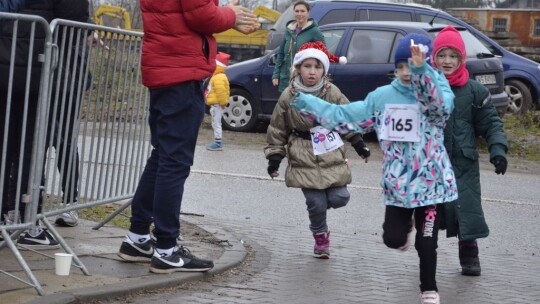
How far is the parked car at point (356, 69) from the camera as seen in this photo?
16609mm

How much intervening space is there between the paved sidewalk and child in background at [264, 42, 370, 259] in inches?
23.0

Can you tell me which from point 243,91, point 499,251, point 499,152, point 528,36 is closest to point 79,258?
point 499,152

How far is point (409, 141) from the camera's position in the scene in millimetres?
6426

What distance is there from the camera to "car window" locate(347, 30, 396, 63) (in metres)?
16.7

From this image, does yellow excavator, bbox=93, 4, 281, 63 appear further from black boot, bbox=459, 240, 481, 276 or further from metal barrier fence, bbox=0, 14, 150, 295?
black boot, bbox=459, 240, 481, 276

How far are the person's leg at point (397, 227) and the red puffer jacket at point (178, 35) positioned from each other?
51.5 inches

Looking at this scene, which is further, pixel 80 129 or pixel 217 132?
Result: pixel 217 132

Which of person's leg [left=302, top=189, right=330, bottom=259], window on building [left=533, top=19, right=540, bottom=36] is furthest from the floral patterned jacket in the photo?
window on building [left=533, top=19, right=540, bottom=36]

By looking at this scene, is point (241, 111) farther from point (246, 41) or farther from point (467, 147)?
point (246, 41)

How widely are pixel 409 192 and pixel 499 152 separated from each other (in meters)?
1.08

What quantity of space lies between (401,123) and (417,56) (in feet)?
1.61

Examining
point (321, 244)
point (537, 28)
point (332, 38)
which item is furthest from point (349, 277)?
point (537, 28)

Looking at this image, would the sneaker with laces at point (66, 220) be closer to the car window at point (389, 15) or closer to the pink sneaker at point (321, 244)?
the pink sneaker at point (321, 244)

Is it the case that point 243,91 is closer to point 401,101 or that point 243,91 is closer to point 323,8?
point 323,8
